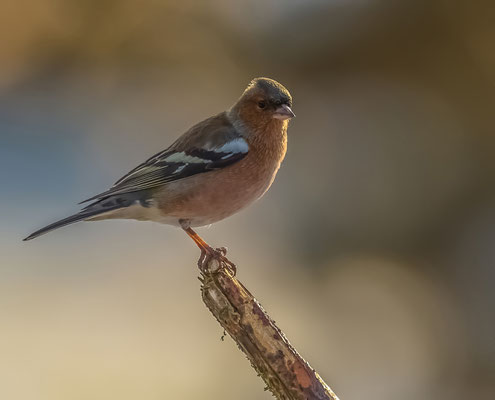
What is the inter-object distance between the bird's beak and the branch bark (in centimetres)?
126

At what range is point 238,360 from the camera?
21.3ft

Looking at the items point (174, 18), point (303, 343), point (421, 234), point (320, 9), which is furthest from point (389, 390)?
point (174, 18)

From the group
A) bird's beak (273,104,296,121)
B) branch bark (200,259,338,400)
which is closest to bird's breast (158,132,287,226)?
bird's beak (273,104,296,121)

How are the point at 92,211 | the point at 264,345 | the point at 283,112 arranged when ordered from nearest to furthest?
the point at 264,345, the point at 92,211, the point at 283,112

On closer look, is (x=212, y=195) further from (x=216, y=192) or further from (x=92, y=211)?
(x=92, y=211)

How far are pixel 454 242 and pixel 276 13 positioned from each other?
147 inches

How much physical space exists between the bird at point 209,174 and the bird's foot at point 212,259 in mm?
15

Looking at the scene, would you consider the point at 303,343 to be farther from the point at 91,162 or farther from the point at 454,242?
the point at 91,162

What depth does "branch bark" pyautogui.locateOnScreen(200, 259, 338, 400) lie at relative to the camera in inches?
103

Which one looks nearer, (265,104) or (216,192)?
(216,192)

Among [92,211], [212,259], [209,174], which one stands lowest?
[212,259]

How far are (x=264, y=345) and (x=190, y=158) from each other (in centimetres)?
159

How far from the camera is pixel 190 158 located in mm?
4008

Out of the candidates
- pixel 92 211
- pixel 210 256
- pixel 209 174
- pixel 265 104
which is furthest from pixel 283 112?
pixel 92 211
